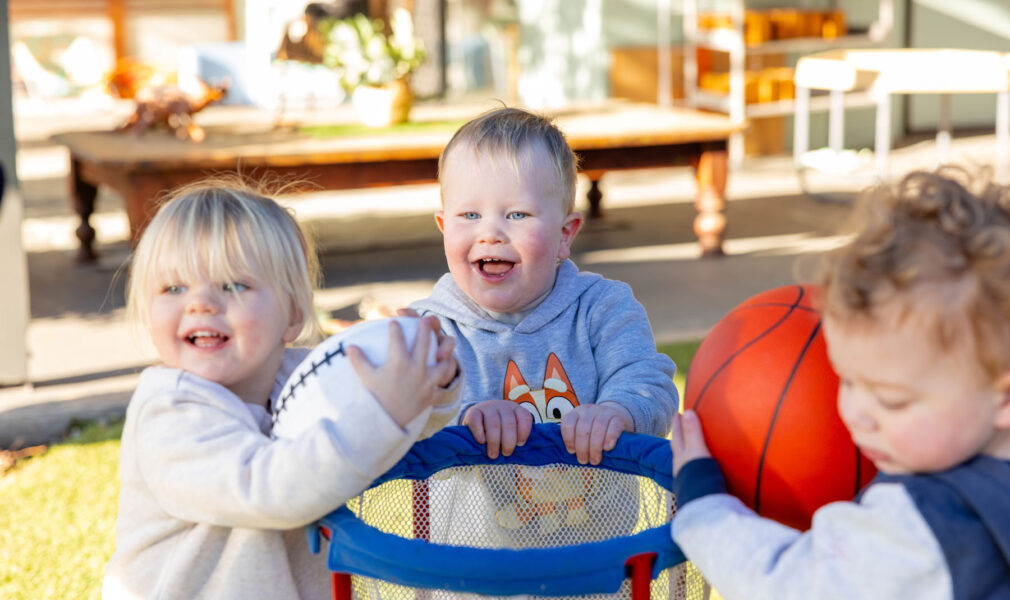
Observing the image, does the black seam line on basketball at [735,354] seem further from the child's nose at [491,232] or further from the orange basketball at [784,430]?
the child's nose at [491,232]

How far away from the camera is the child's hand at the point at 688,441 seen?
1503 millimetres

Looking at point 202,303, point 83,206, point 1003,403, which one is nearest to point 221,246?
point 202,303

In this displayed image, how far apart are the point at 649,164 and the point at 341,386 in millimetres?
4690

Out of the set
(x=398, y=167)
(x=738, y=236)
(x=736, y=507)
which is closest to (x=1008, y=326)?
(x=736, y=507)

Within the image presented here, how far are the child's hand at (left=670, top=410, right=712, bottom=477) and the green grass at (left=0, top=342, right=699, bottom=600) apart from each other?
1.81 meters

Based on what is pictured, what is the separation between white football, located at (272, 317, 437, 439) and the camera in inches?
58.5

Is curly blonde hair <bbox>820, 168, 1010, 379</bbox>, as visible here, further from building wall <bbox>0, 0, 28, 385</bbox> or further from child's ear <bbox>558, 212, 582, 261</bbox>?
building wall <bbox>0, 0, 28, 385</bbox>

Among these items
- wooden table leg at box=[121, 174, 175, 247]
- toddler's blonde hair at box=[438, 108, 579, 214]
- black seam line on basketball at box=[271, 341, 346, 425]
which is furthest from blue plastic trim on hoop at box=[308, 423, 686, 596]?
wooden table leg at box=[121, 174, 175, 247]

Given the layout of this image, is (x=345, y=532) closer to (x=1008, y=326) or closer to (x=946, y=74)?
(x=1008, y=326)

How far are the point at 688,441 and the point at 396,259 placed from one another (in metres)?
5.18

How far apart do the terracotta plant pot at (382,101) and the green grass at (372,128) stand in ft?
0.20

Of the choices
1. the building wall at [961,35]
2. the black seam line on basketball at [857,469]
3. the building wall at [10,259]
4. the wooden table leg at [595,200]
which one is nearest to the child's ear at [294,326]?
the black seam line on basketball at [857,469]

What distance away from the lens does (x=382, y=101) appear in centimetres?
619

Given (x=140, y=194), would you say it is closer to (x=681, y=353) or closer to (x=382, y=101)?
(x=382, y=101)
